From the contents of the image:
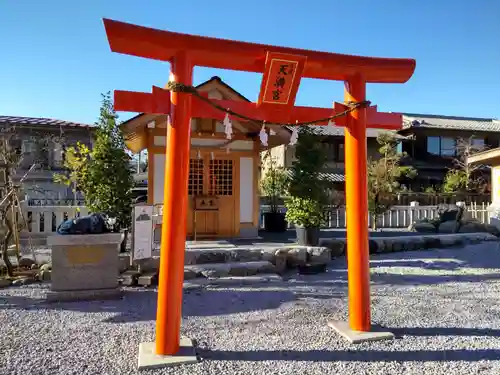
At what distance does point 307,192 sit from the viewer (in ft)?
27.2

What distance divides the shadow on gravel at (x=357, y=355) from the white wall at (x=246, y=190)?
241 inches

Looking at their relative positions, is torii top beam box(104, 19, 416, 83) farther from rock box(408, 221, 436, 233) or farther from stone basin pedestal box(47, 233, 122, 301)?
rock box(408, 221, 436, 233)

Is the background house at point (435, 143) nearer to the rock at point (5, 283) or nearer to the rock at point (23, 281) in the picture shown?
the rock at point (23, 281)

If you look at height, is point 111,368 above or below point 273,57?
below

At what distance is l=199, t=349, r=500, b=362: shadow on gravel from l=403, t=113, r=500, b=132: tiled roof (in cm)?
2651

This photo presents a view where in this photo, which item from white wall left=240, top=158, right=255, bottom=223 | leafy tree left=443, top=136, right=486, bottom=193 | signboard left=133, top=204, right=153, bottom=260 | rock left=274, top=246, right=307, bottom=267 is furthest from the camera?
leafy tree left=443, top=136, right=486, bottom=193

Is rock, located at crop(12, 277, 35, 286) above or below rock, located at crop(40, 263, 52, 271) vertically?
below

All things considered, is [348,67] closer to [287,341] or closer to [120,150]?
[287,341]

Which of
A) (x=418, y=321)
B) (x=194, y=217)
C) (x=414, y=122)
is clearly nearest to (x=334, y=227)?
(x=194, y=217)

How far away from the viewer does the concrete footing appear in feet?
12.9

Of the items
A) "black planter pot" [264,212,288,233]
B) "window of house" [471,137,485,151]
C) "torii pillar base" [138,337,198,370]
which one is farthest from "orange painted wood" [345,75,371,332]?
"window of house" [471,137,485,151]

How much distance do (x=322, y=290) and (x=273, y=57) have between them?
392cm

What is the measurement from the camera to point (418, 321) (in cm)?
464

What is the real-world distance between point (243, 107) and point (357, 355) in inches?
104
